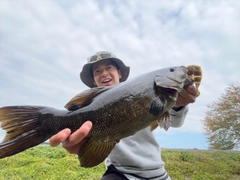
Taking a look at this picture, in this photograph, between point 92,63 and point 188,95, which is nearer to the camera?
point 188,95

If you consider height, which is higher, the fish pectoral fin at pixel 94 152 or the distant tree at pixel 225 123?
the fish pectoral fin at pixel 94 152

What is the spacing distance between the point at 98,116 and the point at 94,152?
303 millimetres

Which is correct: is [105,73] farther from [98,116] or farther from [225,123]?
[225,123]

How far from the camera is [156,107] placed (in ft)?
6.38

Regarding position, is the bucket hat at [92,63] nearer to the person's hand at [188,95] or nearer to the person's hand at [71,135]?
the person's hand at [188,95]

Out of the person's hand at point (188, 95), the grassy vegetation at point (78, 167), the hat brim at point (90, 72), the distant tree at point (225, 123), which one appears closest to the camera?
the person's hand at point (188, 95)

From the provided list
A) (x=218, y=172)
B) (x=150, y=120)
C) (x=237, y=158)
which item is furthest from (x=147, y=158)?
(x=237, y=158)

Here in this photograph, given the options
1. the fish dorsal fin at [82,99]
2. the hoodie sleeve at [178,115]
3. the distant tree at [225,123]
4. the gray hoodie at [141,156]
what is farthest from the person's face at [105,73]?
the distant tree at [225,123]

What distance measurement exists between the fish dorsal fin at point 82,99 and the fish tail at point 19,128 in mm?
273

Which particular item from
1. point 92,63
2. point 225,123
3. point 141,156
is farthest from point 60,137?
point 225,123

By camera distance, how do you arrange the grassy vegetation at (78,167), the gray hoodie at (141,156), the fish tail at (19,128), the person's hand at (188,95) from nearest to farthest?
the fish tail at (19,128) < the person's hand at (188,95) < the gray hoodie at (141,156) < the grassy vegetation at (78,167)

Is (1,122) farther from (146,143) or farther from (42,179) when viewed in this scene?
(42,179)

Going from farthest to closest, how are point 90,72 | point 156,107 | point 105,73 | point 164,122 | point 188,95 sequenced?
point 90,72, point 105,73, point 188,95, point 164,122, point 156,107

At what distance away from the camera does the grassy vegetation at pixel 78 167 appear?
7.37m
